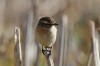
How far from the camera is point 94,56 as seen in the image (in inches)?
93.7

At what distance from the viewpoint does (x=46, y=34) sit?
7.45 feet

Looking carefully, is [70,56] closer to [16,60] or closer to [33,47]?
[33,47]

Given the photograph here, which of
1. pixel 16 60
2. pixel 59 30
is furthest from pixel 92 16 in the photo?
pixel 16 60

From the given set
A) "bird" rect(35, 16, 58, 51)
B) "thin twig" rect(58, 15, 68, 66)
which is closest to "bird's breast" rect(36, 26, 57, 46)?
"bird" rect(35, 16, 58, 51)

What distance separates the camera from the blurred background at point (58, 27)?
2.62 metres

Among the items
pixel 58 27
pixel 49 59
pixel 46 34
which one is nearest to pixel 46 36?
pixel 46 34

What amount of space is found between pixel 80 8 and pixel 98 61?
0.90 m

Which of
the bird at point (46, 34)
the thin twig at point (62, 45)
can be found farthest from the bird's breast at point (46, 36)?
the thin twig at point (62, 45)

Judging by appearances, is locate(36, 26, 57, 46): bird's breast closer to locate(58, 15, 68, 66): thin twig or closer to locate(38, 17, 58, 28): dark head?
locate(38, 17, 58, 28): dark head

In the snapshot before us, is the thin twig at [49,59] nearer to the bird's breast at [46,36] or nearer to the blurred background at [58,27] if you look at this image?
the bird's breast at [46,36]

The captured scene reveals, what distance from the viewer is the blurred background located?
2617mm

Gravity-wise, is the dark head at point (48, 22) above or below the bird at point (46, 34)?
above

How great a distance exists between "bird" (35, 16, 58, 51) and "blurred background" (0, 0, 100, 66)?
0.26 metres

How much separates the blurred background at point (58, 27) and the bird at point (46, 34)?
26cm
